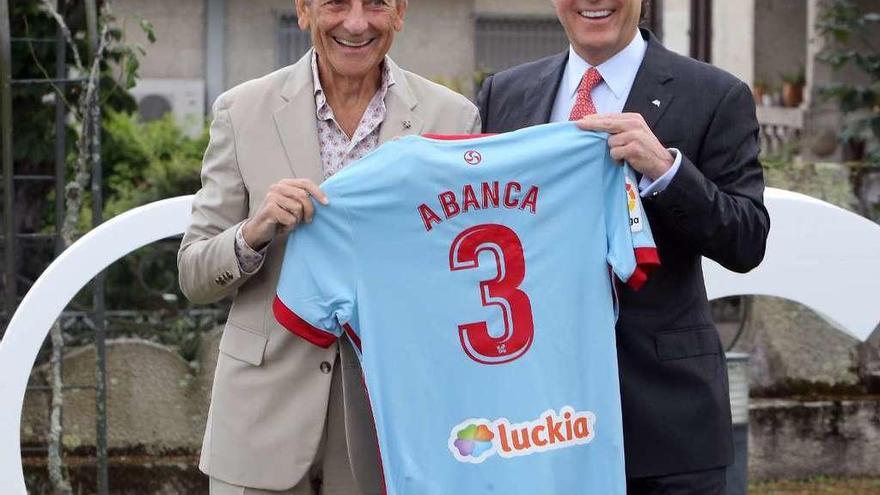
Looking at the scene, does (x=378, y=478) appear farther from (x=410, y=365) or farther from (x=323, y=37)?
(x=323, y=37)

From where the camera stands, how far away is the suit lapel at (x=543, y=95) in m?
3.75

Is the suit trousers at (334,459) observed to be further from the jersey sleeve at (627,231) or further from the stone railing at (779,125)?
the stone railing at (779,125)

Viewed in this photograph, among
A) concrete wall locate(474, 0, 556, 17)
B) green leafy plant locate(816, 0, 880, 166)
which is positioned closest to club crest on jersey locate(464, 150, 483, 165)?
green leafy plant locate(816, 0, 880, 166)

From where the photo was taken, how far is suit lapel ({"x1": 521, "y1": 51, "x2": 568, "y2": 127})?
3746 millimetres

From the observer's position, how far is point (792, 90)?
1666 cm

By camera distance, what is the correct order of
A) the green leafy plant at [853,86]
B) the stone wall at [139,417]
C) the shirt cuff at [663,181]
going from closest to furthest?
the shirt cuff at [663,181], the stone wall at [139,417], the green leafy plant at [853,86]

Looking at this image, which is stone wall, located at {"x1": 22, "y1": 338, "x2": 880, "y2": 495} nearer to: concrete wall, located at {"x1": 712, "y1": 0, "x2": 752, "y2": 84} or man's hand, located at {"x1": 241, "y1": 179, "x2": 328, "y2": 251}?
man's hand, located at {"x1": 241, "y1": 179, "x2": 328, "y2": 251}

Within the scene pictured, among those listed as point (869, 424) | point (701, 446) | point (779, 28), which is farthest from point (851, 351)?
point (779, 28)

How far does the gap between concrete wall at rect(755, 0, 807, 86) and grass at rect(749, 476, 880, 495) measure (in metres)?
10.2

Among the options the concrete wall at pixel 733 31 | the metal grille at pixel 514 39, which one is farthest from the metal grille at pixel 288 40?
the concrete wall at pixel 733 31

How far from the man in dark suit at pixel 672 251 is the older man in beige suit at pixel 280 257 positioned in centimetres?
48

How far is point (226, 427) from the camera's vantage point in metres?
3.59

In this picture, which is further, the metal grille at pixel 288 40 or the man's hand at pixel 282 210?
the metal grille at pixel 288 40

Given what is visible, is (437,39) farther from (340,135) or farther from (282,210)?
(282,210)
